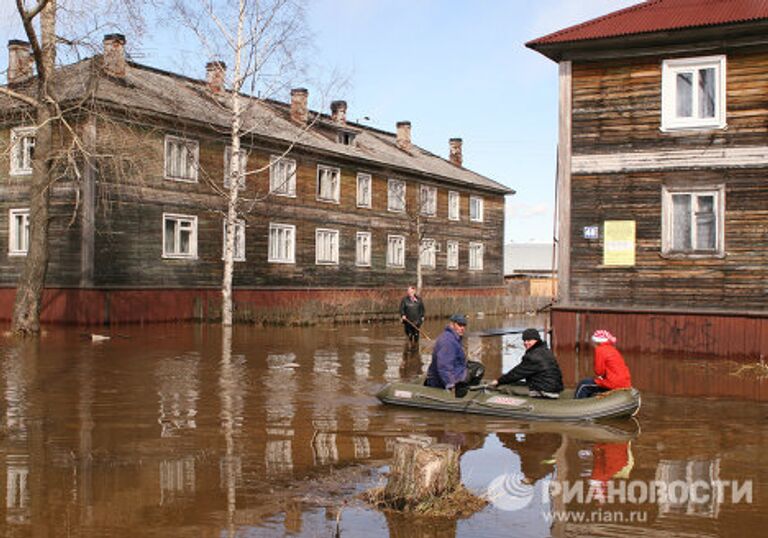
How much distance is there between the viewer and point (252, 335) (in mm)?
25469

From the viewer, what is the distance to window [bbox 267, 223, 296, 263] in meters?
35.6

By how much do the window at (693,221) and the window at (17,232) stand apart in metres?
21.4

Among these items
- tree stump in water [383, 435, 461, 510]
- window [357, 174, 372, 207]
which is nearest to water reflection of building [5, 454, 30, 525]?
tree stump in water [383, 435, 461, 510]

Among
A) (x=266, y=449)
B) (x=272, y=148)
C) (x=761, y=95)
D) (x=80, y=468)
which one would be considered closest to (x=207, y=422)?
(x=266, y=449)

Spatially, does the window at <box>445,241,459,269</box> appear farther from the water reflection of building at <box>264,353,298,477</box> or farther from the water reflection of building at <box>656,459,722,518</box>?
the water reflection of building at <box>656,459,722,518</box>

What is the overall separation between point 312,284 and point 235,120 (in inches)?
440

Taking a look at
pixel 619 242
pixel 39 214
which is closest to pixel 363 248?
pixel 39 214

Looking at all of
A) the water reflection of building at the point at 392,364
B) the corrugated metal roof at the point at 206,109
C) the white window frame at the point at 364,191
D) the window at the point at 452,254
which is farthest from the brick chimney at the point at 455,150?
Answer: the water reflection of building at the point at 392,364

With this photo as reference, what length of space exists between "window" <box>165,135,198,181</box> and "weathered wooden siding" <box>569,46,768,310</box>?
14988mm

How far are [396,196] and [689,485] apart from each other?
3536 centimetres

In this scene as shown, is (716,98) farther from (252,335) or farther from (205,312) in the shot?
(205,312)

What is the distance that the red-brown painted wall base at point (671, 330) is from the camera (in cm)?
1919

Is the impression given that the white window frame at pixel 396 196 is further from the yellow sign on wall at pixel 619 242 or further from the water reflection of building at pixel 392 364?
the yellow sign on wall at pixel 619 242

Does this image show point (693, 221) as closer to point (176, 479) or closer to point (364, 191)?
point (176, 479)
